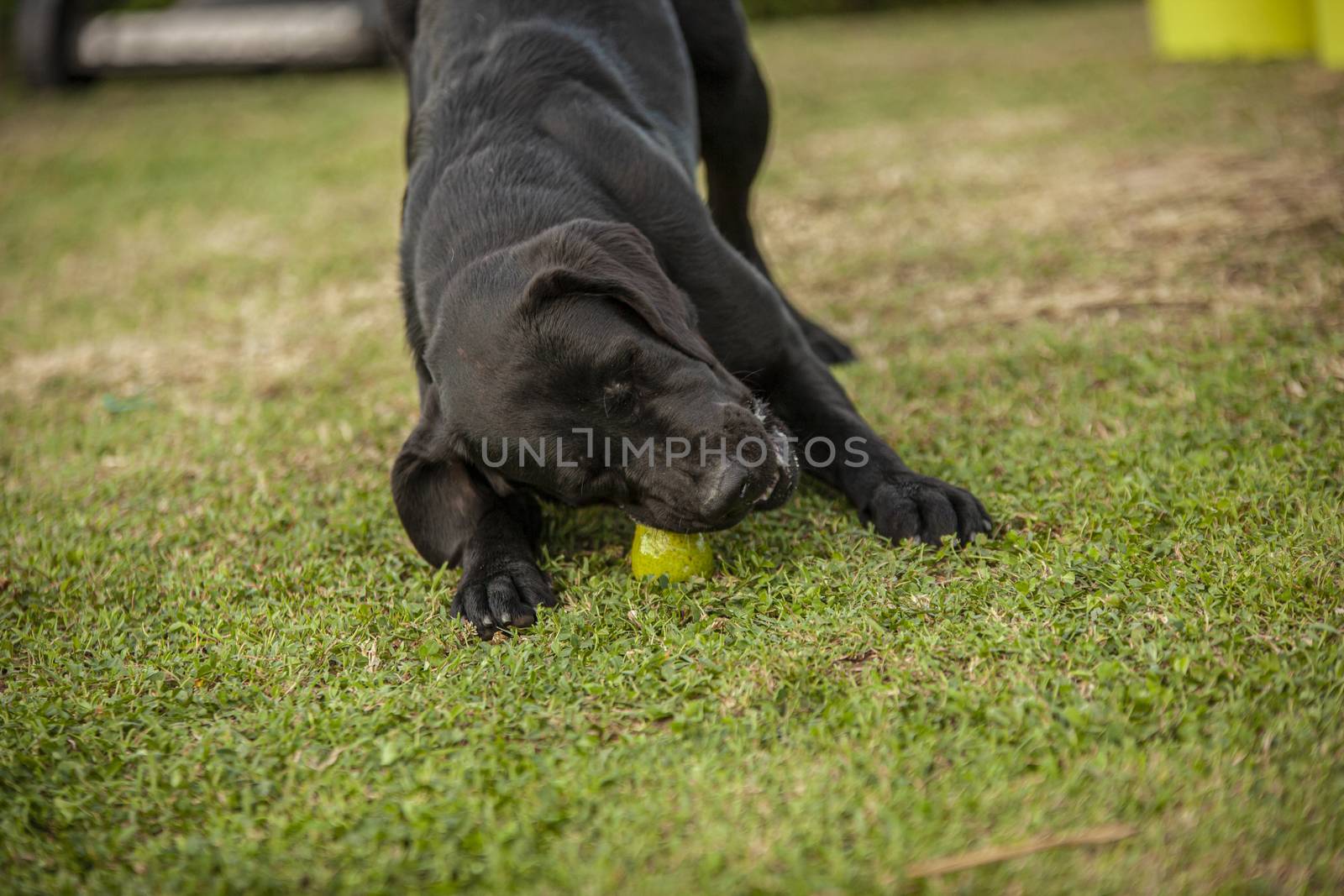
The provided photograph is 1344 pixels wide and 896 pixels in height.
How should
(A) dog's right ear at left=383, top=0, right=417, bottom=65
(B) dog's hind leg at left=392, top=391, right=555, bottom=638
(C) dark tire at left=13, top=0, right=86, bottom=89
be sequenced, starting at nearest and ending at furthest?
(B) dog's hind leg at left=392, top=391, right=555, bottom=638, (A) dog's right ear at left=383, top=0, right=417, bottom=65, (C) dark tire at left=13, top=0, right=86, bottom=89

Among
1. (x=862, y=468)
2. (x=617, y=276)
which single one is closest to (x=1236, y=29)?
(x=862, y=468)

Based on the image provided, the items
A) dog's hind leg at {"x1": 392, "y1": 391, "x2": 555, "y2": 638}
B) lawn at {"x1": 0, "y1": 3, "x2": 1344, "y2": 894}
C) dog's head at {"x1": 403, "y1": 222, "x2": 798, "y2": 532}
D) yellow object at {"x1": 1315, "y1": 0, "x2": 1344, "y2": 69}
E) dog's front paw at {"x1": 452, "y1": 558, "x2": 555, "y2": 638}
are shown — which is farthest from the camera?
yellow object at {"x1": 1315, "y1": 0, "x2": 1344, "y2": 69}

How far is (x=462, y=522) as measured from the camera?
296cm

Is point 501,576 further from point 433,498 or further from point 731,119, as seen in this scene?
point 731,119

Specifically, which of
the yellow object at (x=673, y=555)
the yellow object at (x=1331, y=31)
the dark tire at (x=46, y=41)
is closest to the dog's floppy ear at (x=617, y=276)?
the yellow object at (x=673, y=555)

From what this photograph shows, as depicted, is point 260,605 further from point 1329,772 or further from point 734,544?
point 1329,772

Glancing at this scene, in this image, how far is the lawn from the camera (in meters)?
1.92

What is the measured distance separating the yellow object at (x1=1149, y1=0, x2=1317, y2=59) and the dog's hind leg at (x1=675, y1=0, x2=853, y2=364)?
20.1 feet

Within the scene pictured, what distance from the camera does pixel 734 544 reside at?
9.68ft

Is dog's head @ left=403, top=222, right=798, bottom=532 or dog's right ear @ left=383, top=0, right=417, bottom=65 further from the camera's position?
dog's right ear @ left=383, top=0, right=417, bottom=65

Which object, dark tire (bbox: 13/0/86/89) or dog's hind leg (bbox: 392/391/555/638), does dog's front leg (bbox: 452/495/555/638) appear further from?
dark tire (bbox: 13/0/86/89)

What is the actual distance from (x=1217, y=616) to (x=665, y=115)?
221 cm

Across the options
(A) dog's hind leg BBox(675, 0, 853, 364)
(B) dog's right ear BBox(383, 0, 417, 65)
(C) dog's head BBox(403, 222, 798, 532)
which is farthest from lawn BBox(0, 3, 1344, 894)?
(B) dog's right ear BBox(383, 0, 417, 65)

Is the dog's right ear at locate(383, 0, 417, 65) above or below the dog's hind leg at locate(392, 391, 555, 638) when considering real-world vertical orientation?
above
